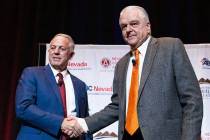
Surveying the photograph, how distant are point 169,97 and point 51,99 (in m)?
0.94

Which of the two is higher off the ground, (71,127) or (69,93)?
(69,93)

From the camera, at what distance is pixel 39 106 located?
2.84 metres

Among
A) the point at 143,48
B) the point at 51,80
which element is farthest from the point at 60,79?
the point at 143,48

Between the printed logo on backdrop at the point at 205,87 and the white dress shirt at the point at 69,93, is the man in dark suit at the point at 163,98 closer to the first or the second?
the white dress shirt at the point at 69,93

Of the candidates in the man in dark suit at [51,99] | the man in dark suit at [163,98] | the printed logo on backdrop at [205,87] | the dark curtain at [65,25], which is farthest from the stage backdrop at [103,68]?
the man in dark suit at [163,98]

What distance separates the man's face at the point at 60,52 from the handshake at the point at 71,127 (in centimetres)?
44

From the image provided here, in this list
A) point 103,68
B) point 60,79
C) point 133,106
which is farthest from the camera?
point 103,68

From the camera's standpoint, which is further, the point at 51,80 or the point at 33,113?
the point at 51,80

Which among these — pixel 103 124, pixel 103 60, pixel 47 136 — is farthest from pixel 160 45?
pixel 103 60

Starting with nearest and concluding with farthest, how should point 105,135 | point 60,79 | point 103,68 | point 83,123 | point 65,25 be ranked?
point 83,123
point 60,79
point 105,135
point 103,68
point 65,25

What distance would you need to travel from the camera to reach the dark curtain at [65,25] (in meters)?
4.84

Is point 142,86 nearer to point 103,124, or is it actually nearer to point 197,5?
point 103,124

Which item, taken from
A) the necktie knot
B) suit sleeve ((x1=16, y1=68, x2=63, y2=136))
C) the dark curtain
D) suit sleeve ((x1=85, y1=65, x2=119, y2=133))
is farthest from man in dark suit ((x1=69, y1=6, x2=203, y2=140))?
the dark curtain

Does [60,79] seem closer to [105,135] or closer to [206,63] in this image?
[105,135]
